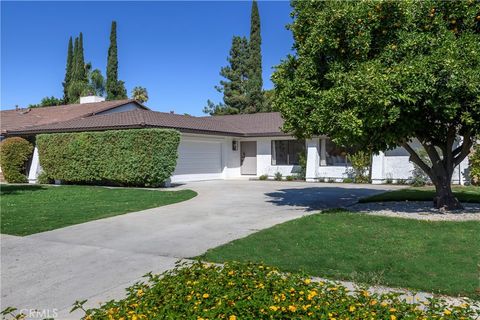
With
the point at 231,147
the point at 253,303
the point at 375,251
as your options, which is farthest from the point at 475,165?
the point at 253,303

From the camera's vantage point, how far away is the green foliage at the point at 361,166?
2180cm

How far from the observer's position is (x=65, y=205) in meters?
13.7

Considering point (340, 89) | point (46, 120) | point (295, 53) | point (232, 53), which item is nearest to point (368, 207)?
point (340, 89)

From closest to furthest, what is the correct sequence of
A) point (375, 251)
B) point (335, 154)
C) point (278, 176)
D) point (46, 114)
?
point (375, 251), point (335, 154), point (278, 176), point (46, 114)

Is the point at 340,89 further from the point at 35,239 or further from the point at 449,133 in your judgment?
the point at 35,239

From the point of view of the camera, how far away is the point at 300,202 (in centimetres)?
1409

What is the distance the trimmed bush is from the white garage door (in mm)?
2813

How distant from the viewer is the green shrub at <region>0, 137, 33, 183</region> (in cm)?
2322

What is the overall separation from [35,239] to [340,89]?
756 cm

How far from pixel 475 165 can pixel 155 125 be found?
49.0ft

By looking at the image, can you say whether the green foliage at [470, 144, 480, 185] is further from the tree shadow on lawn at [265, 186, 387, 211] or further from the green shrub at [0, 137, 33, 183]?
the green shrub at [0, 137, 33, 183]

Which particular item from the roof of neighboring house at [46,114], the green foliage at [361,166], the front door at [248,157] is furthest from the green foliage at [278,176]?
the roof of neighboring house at [46,114]

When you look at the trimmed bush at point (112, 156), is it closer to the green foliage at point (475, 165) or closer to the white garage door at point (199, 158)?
the white garage door at point (199, 158)

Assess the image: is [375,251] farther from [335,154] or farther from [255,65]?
[255,65]
